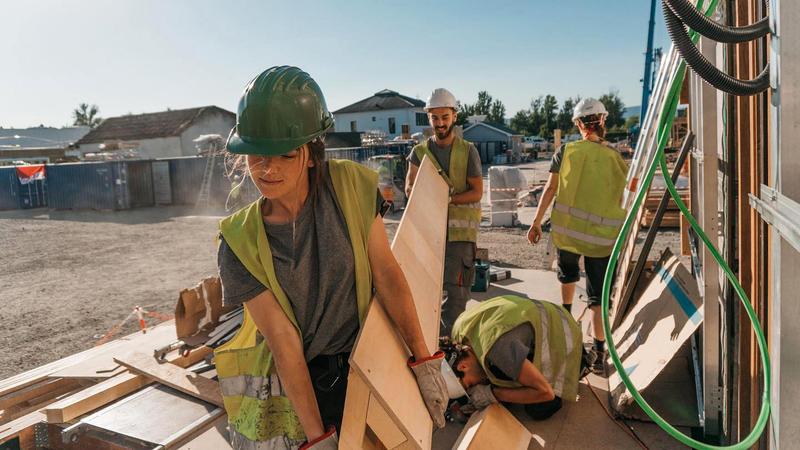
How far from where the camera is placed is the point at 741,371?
2297mm

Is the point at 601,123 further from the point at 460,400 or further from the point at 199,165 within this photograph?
the point at 199,165

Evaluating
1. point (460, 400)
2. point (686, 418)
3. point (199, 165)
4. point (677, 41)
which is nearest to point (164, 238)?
point (199, 165)

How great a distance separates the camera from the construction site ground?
339cm

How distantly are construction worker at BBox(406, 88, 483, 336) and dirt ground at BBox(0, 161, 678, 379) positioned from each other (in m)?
3.78

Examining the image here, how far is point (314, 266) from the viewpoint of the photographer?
72.9 inches

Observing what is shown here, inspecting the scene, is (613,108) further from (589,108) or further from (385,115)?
(589,108)

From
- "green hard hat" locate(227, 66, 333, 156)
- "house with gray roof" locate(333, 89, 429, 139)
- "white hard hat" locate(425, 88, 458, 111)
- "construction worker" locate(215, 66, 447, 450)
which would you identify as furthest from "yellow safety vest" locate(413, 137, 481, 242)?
"house with gray roof" locate(333, 89, 429, 139)

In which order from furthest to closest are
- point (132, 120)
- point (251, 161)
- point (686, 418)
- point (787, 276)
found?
1. point (132, 120)
2. point (686, 418)
3. point (251, 161)
4. point (787, 276)

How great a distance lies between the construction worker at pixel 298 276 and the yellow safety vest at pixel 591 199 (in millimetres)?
2581

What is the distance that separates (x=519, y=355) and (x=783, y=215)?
2.06m

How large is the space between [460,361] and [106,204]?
2325 centimetres

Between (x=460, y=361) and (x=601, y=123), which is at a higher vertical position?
(x=601, y=123)

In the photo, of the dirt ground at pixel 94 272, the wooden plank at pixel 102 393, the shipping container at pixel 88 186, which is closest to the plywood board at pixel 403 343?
the wooden plank at pixel 102 393

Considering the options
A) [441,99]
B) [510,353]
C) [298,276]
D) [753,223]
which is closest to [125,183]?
[441,99]
